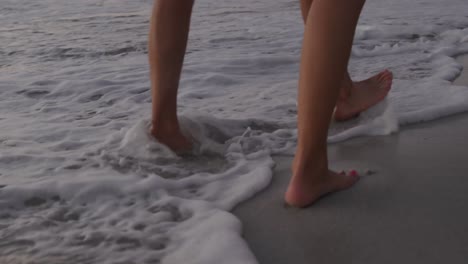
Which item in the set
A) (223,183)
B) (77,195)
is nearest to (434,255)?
(223,183)

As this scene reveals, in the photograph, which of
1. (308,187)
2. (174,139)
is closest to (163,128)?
(174,139)

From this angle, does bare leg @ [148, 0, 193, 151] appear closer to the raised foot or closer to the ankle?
the ankle

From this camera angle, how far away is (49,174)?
195cm

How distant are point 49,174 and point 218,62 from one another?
207cm

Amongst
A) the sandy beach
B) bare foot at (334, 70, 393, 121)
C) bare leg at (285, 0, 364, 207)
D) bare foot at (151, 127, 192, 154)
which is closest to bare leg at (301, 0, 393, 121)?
bare foot at (334, 70, 393, 121)

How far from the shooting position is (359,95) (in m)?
2.46

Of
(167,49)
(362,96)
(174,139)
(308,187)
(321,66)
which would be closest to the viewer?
(321,66)

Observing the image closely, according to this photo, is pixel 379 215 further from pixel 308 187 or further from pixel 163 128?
pixel 163 128

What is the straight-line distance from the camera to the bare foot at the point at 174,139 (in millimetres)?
2064

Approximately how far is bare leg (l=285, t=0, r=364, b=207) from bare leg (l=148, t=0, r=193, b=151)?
570 millimetres

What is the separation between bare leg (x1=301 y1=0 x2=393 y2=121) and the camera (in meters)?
2.42

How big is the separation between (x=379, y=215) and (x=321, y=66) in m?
0.45

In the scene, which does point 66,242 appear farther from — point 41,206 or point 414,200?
point 414,200

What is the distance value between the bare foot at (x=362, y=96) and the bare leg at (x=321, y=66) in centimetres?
86
